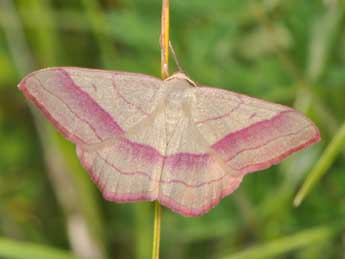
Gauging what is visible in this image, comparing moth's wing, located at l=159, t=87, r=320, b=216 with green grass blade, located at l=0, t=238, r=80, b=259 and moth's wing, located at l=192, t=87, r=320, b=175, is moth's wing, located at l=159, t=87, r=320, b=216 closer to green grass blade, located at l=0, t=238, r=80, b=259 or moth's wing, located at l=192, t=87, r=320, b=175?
moth's wing, located at l=192, t=87, r=320, b=175

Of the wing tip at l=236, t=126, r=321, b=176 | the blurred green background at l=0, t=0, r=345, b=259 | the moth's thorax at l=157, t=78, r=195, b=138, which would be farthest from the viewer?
the blurred green background at l=0, t=0, r=345, b=259

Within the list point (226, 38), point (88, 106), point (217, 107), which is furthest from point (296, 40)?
point (88, 106)

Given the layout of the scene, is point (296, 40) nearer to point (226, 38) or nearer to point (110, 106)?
point (226, 38)

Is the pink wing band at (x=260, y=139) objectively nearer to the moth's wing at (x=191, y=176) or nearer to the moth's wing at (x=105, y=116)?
the moth's wing at (x=191, y=176)

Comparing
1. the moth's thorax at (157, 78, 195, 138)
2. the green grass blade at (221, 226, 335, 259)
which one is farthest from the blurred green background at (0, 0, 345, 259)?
the moth's thorax at (157, 78, 195, 138)

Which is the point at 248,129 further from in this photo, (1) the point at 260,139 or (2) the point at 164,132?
(2) the point at 164,132

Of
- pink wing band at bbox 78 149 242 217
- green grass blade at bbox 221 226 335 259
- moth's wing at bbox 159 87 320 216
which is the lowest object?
green grass blade at bbox 221 226 335 259
